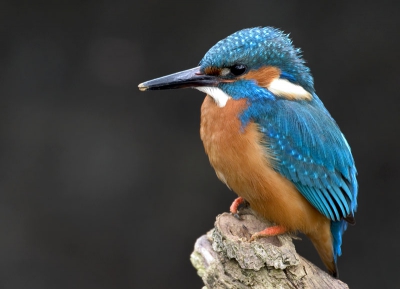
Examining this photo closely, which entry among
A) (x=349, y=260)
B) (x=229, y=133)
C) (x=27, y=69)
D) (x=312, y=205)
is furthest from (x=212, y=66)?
(x=349, y=260)

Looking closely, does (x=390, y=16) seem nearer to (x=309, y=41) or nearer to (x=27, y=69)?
(x=309, y=41)

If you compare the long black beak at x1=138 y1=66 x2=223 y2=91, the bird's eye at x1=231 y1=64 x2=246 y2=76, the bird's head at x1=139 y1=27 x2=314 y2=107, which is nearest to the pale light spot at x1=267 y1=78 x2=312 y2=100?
Result: the bird's head at x1=139 y1=27 x2=314 y2=107

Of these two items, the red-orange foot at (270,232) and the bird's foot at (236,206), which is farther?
the bird's foot at (236,206)

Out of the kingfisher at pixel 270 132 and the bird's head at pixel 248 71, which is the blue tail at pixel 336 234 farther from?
the bird's head at pixel 248 71

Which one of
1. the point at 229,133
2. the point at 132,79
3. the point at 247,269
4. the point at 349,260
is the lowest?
the point at 349,260

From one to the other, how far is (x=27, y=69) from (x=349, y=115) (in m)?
2.48

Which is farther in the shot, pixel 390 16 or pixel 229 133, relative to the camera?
pixel 390 16

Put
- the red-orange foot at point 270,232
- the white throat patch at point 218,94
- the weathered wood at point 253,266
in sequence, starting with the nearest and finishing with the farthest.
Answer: the weathered wood at point 253,266 → the red-orange foot at point 270,232 → the white throat patch at point 218,94

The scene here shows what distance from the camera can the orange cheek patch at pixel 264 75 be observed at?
124 inches

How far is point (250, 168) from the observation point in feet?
10.2

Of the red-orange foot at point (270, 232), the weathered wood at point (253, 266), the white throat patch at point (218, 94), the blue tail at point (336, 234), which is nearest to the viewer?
the weathered wood at point (253, 266)

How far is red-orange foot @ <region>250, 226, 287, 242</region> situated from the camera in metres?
3.07

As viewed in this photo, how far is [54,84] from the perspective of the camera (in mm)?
5004

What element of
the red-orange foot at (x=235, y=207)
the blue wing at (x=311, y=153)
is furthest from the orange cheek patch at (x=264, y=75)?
the red-orange foot at (x=235, y=207)
